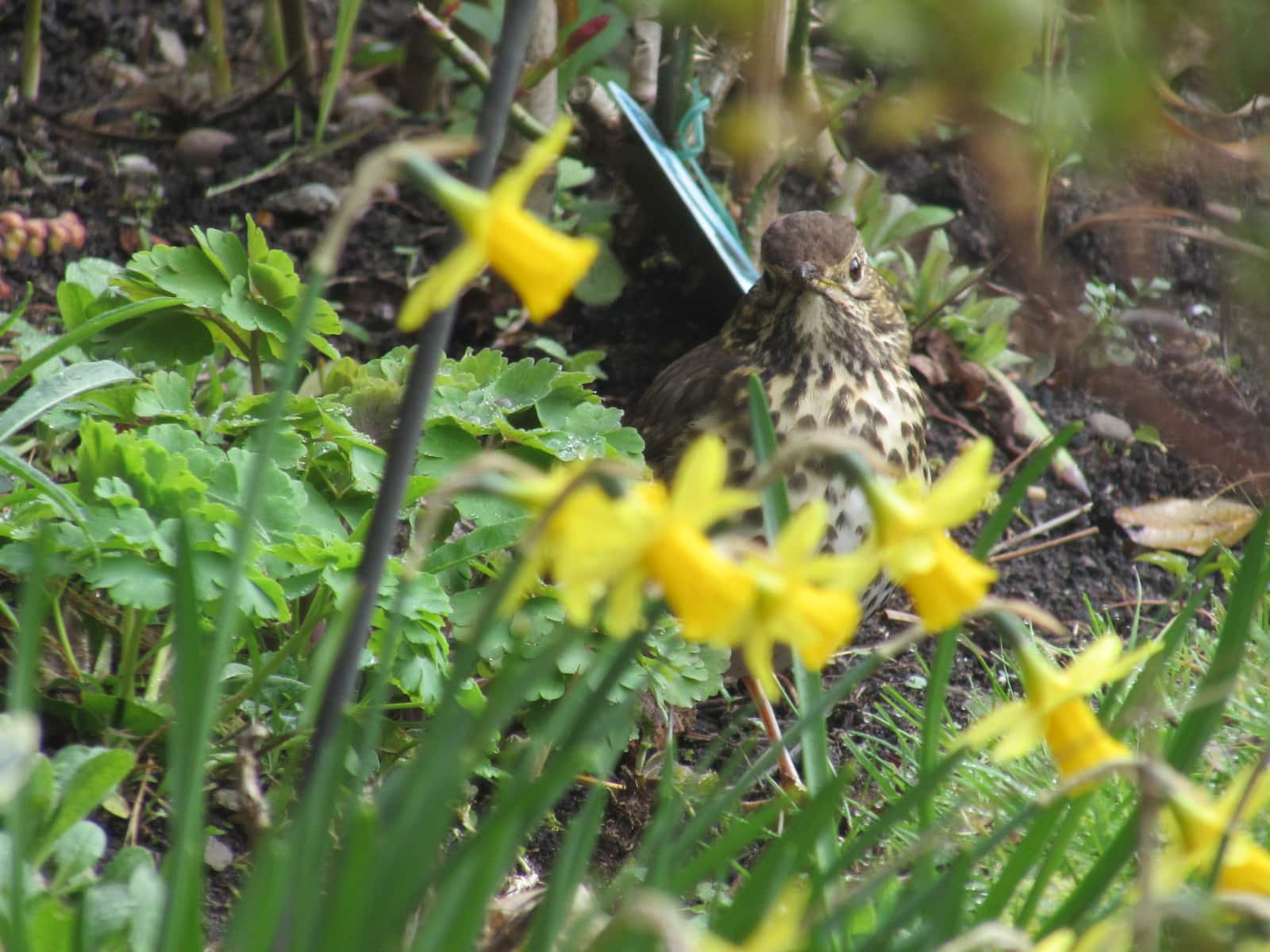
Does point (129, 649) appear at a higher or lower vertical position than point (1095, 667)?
higher

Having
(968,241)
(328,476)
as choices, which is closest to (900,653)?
(328,476)

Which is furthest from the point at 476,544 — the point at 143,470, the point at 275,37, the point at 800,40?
the point at 275,37

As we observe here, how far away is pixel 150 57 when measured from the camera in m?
4.48

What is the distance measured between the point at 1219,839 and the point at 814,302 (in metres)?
1.83

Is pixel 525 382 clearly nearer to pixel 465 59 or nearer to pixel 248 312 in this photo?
pixel 248 312

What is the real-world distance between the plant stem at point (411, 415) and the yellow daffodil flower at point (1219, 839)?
1.98ft

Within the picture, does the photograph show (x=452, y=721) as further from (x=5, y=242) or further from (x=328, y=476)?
(x=5, y=242)

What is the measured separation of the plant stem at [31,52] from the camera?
3.82 m

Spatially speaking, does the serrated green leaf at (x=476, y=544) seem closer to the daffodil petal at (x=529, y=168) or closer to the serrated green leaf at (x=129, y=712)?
the serrated green leaf at (x=129, y=712)

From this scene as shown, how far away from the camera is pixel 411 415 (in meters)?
1.13

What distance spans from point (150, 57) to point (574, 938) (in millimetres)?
3975

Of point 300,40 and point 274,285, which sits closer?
point 274,285

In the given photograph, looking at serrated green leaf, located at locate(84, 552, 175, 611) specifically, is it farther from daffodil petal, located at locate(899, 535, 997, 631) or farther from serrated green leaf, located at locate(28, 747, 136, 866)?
daffodil petal, located at locate(899, 535, 997, 631)

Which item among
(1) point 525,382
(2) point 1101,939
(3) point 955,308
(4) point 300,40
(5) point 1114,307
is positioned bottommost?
(2) point 1101,939
